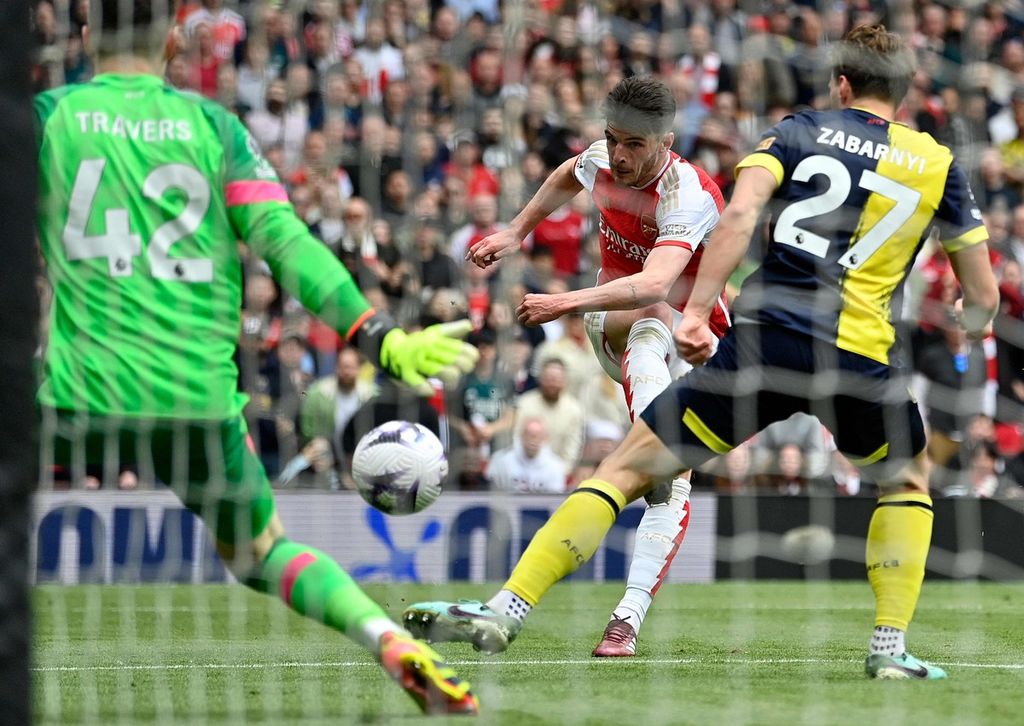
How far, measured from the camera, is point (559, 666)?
595 cm

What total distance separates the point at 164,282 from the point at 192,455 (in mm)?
483

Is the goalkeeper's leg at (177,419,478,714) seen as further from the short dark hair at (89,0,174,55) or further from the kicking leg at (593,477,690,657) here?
the kicking leg at (593,477,690,657)

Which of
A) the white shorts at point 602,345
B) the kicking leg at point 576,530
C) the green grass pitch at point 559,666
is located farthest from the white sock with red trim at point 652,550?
the kicking leg at point 576,530

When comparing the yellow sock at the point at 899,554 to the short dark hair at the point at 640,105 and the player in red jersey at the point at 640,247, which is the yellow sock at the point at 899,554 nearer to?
the player in red jersey at the point at 640,247

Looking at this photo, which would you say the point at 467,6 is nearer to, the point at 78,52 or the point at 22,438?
the point at 78,52

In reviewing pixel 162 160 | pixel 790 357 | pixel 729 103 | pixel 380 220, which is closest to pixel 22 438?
pixel 162 160

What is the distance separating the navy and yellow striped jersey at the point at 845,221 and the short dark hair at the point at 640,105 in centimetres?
68

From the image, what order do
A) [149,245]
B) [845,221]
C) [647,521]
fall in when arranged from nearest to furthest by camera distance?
1. [149,245]
2. [845,221]
3. [647,521]

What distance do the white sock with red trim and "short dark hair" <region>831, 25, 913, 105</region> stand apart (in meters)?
1.90

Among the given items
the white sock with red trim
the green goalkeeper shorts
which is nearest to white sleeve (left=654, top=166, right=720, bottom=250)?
the white sock with red trim

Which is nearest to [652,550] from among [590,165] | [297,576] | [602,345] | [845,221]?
[602,345]

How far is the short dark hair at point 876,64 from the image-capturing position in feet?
17.6

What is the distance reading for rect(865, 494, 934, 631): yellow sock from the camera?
542 cm

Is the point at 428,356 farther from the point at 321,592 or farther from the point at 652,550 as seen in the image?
the point at 652,550
